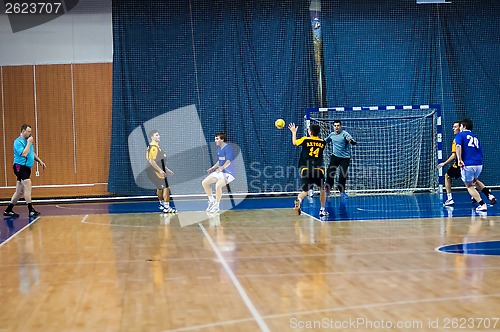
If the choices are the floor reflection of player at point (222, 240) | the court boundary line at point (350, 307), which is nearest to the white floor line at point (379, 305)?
the court boundary line at point (350, 307)

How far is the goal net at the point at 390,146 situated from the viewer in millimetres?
19359

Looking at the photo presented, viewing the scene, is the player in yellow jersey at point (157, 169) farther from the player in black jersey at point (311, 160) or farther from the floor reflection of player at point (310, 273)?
the floor reflection of player at point (310, 273)

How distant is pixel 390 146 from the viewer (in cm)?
1969

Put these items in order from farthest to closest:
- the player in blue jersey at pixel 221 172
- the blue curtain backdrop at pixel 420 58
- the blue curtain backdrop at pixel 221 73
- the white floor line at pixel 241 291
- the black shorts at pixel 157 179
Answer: the blue curtain backdrop at pixel 420 58, the blue curtain backdrop at pixel 221 73, the player in blue jersey at pixel 221 172, the black shorts at pixel 157 179, the white floor line at pixel 241 291

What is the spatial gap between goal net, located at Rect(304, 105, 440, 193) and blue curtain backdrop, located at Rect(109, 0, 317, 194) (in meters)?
1.41

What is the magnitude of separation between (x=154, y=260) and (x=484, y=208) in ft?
24.9

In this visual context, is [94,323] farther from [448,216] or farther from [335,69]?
[335,69]

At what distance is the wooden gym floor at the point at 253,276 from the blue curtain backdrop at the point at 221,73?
22.9 ft

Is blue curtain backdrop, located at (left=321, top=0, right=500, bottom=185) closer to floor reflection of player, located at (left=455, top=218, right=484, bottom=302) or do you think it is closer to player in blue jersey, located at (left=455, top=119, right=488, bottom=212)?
player in blue jersey, located at (left=455, top=119, right=488, bottom=212)

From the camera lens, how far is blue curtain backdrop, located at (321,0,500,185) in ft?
64.8

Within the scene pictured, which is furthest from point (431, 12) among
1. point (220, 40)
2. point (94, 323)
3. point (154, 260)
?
point (94, 323)

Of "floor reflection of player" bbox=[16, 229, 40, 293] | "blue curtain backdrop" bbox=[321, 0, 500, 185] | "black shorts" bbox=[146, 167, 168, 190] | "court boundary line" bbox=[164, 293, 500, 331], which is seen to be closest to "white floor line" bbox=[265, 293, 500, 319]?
"court boundary line" bbox=[164, 293, 500, 331]

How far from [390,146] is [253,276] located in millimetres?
13232

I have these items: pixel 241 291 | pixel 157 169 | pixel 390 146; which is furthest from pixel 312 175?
pixel 390 146
